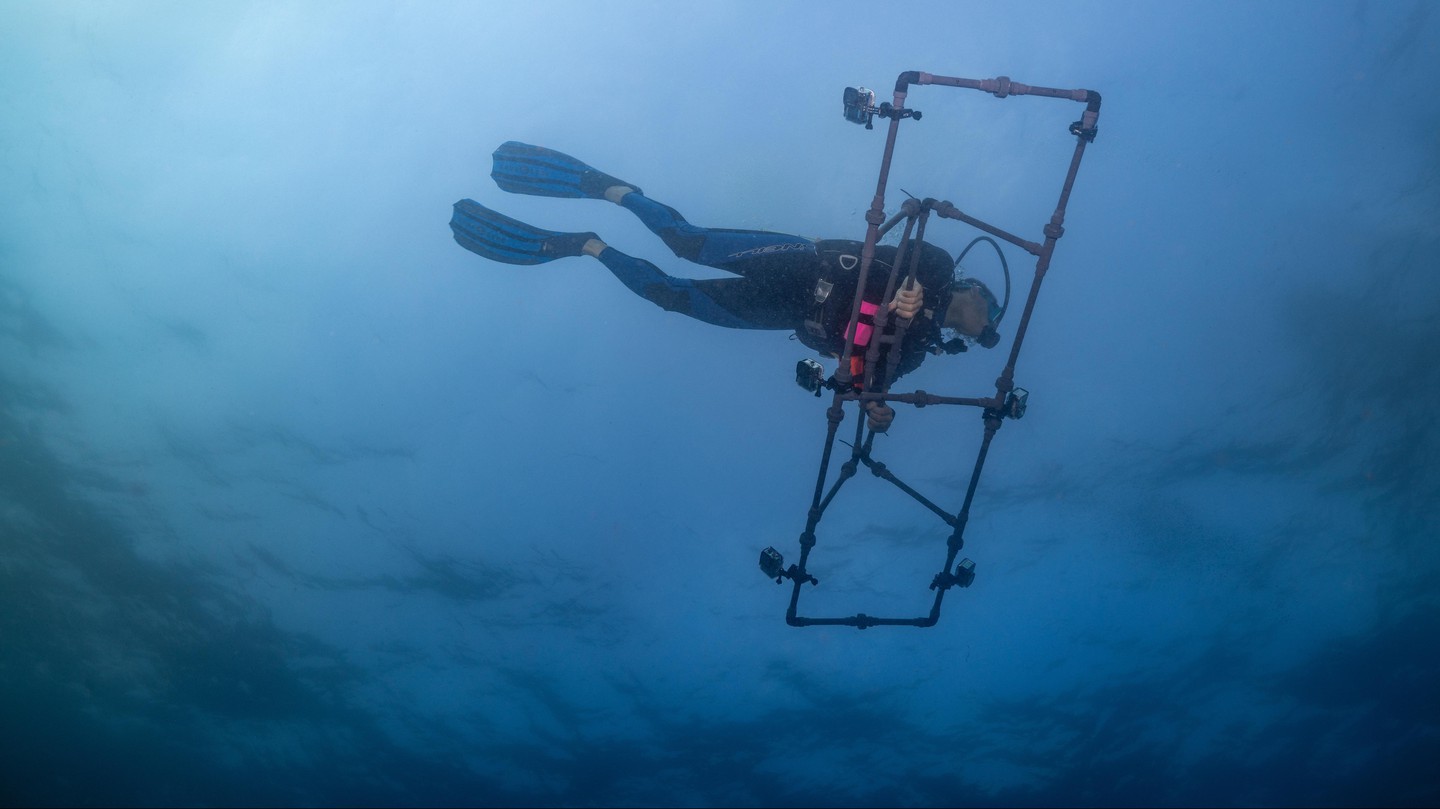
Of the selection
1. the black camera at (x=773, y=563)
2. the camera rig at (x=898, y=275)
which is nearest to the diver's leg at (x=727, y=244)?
the camera rig at (x=898, y=275)

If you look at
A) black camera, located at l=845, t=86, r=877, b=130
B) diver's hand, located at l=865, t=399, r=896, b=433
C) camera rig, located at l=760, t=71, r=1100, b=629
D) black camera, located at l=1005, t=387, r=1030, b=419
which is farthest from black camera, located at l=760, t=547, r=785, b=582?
black camera, located at l=845, t=86, r=877, b=130

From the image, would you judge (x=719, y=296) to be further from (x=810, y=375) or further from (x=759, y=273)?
(x=810, y=375)

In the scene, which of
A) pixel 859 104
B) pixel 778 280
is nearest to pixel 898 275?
pixel 859 104

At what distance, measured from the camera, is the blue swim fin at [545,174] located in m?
7.98

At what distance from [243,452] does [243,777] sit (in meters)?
17.1

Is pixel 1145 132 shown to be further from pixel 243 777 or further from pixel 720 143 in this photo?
pixel 243 777

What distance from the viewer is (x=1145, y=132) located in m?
11.4

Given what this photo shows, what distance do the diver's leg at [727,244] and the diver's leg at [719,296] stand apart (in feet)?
0.68

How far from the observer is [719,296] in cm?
711

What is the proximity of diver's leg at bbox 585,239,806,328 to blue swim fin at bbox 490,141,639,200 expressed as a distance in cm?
95

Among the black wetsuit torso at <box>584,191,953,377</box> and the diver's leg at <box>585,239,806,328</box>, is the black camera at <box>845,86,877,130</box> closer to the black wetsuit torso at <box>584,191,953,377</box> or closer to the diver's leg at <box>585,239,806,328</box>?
the black wetsuit torso at <box>584,191,953,377</box>

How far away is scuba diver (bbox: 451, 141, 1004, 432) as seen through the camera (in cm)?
562

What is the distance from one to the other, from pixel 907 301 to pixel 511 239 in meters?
5.06

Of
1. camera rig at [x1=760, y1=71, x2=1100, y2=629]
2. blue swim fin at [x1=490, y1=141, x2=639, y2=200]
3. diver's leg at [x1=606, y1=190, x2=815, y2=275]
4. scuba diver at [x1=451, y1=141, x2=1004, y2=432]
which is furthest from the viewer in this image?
blue swim fin at [x1=490, y1=141, x2=639, y2=200]
